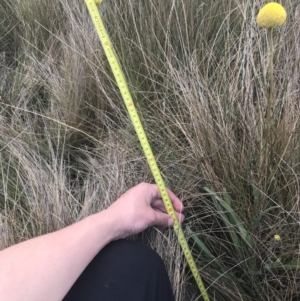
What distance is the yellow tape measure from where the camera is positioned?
0.90 m

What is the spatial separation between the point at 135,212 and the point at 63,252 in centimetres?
17

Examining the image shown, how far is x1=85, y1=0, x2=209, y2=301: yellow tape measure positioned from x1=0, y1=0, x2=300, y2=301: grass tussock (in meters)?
0.03

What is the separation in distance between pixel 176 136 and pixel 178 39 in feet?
1.40

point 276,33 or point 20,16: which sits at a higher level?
point 20,16

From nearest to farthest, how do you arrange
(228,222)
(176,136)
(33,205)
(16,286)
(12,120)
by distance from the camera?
(16,286)
(228,222)
(33,205)
(176,136)
(12,120)

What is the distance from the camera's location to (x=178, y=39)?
56.6 inches

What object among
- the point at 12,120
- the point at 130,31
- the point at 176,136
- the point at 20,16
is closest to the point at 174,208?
the point at 176,136

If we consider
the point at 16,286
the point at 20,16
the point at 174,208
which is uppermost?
the point at 20,16

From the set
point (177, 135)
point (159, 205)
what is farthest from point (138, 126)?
point (177, 135)

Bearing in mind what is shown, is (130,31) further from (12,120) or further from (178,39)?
(12,120)

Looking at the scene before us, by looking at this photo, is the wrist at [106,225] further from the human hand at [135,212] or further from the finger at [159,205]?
the finger at [159,205]

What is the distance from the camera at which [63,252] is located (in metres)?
0.75

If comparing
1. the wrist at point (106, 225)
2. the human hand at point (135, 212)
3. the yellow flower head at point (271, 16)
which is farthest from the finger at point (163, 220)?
the yellow flower head at point (271, 16)

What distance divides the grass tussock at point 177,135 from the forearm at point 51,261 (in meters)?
0.24
